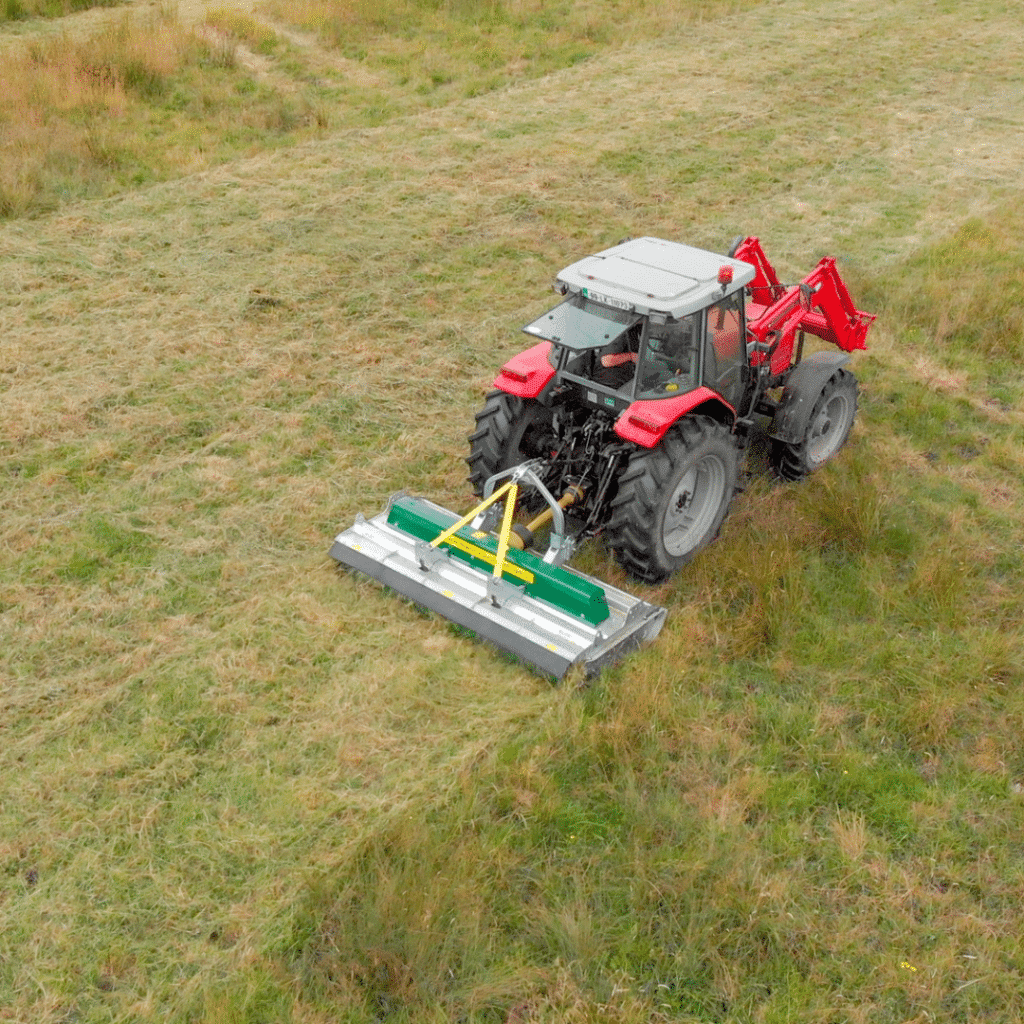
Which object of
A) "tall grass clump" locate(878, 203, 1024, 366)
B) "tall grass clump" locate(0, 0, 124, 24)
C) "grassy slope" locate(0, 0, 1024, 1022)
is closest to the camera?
"grassy slope" locate(0, 0, 1024, 1022)

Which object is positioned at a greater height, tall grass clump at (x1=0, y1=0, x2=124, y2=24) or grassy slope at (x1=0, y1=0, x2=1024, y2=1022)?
tall grass clump at (x1=0, y1=0, x2=124, y2=24)

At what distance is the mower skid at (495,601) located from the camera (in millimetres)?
6031

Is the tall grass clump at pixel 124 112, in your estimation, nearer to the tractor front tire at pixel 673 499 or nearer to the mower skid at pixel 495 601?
the mower skid at pixel 495 601

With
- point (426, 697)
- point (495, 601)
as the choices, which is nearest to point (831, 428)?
point (495, 601)

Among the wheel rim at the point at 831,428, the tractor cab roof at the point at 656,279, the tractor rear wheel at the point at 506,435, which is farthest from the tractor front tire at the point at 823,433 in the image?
the tractor rear wheel at the point at 506,435

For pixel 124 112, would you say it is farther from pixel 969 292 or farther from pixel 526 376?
pixel 969 292

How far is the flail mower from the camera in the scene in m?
6.27

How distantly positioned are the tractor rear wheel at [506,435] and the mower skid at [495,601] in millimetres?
406

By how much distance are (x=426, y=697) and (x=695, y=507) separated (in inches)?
88.9

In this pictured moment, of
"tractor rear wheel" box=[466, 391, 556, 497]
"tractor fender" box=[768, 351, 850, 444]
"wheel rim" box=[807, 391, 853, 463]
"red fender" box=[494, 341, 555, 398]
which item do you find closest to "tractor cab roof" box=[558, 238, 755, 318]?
"red fender" box=[494, 341, 555, 398]

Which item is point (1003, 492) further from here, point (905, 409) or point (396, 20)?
point (396, 20)

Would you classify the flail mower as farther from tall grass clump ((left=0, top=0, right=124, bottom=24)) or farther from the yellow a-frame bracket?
tall grass clump ((left=0, top=0, right=124, bottom=24))

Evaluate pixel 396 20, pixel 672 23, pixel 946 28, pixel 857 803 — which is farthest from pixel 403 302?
pixel 946 28

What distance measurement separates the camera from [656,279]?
22.3 feet
